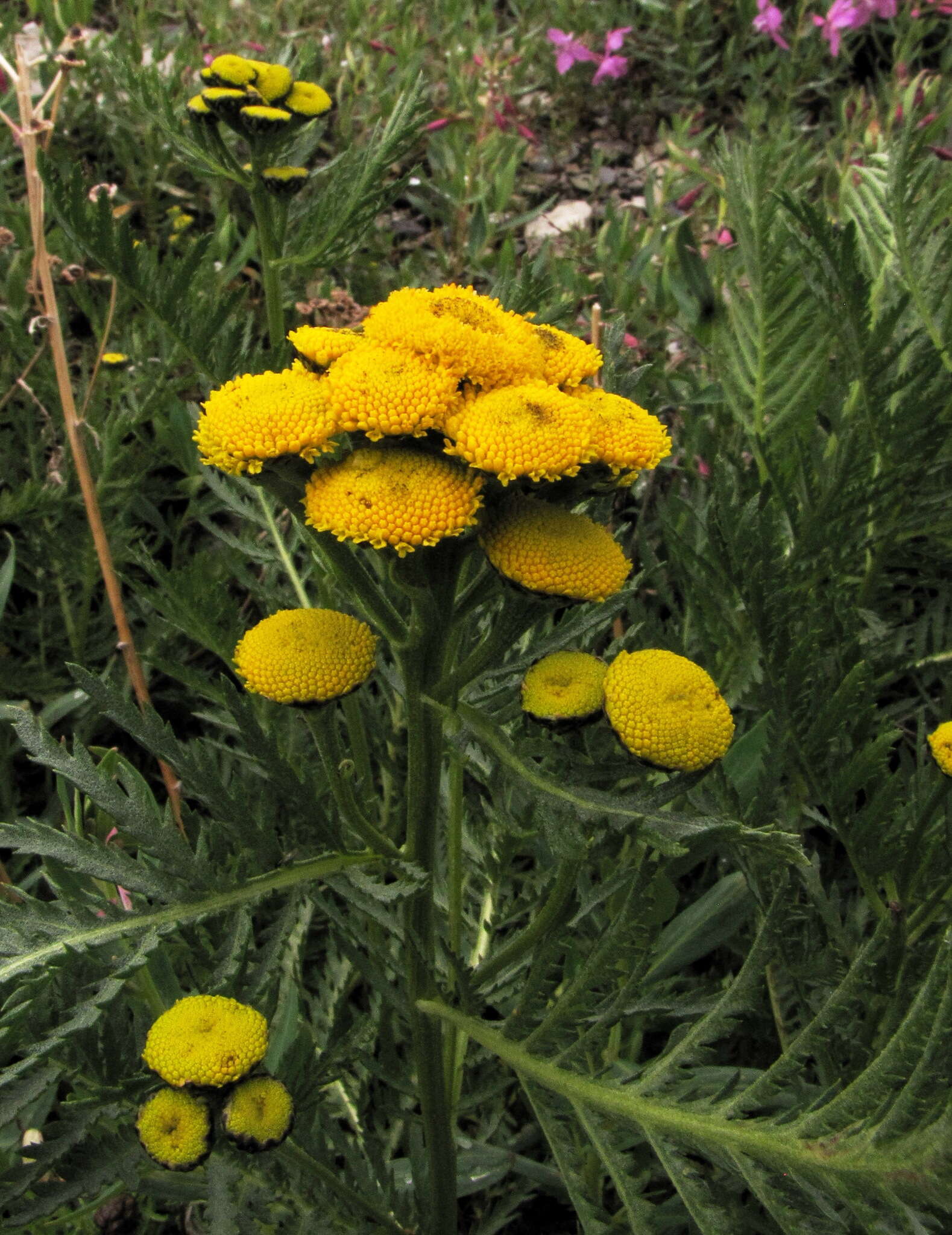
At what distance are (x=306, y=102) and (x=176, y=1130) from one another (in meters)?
1.34

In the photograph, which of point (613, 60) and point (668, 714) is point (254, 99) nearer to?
point (668, 714)

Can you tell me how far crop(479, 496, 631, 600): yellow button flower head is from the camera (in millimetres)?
973

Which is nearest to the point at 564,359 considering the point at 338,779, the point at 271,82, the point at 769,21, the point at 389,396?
the point at 389,396

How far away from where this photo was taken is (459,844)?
154 cm

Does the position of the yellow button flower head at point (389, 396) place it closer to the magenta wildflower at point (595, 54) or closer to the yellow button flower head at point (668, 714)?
the yellow button flower head at point (668, 714)

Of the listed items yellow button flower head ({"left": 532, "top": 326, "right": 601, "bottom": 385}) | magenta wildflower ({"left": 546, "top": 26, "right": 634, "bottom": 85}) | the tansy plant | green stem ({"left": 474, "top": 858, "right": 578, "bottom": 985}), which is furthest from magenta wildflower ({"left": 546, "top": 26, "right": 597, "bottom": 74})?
green stem ({"left": 474, "top": 858, "right": 578, "bottom": 985})

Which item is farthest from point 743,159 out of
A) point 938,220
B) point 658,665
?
point 658,665

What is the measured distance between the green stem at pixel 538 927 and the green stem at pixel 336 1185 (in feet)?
0.96

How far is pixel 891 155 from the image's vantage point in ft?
5.82

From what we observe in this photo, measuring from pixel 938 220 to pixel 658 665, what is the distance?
129 centimetres

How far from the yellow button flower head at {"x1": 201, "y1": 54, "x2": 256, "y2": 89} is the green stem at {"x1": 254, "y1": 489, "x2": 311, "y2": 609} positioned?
23.2 inches

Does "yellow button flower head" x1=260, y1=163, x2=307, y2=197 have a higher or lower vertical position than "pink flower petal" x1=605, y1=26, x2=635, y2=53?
higher

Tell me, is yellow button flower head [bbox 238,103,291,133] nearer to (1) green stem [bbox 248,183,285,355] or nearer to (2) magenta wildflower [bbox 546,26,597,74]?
(1) green stem [bbox 248,183,285,355]

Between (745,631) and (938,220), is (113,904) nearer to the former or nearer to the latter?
(745,631)
